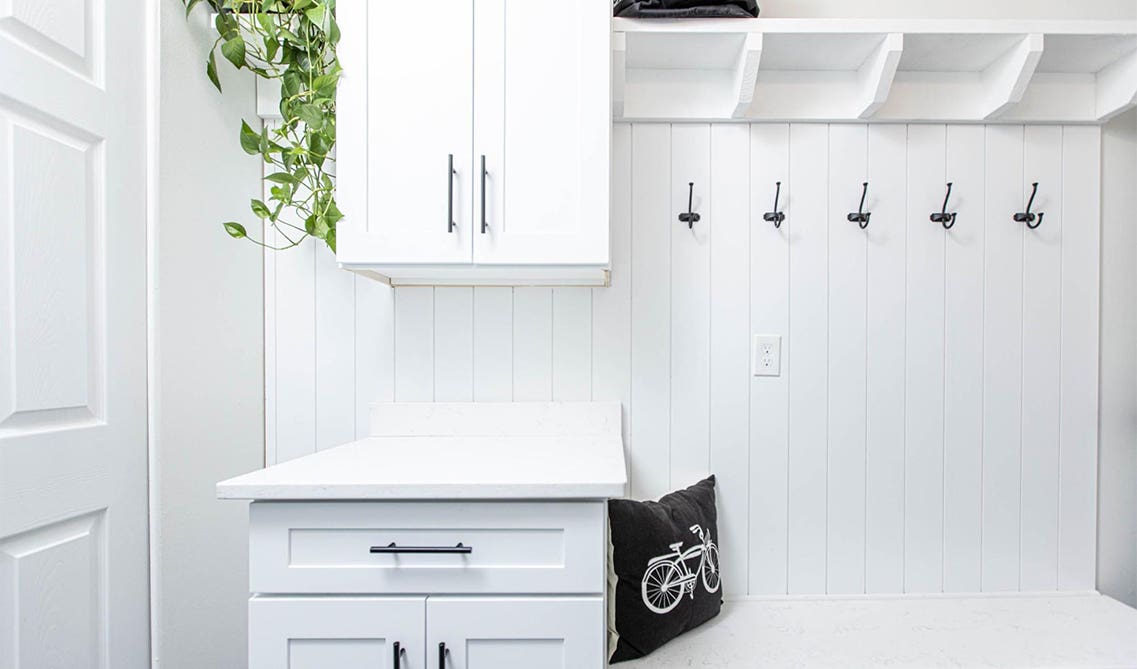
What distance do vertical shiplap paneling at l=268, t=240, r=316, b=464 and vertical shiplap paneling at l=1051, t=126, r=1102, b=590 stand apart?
195 centimetres

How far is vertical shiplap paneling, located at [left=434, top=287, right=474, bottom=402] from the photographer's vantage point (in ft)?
5.42

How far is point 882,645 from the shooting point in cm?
137

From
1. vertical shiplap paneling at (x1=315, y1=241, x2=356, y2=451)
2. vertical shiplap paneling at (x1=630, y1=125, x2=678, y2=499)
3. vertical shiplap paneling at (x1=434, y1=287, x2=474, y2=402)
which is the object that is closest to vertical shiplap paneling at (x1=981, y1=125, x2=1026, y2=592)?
vertical shiplap paneling at (x1=630, y1=125, x2=678, y2=499)

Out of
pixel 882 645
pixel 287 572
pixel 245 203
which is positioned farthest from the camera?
pixel 245 203

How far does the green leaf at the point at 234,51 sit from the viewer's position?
1392 mm

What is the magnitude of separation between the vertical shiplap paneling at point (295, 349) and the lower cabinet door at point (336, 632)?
2.26 ft

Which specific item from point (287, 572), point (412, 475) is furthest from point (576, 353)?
point (287, 572)

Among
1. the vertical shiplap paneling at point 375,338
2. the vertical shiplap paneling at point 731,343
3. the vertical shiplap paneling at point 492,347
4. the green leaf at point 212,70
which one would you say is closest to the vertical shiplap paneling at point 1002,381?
the vertical shiplap paneling at point 731,343

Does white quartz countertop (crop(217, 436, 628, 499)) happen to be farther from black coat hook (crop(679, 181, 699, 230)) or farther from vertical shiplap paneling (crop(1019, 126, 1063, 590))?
vertical shiplap paneling (crop(1019, 126, 1063, 590))

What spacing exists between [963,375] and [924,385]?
10 centimetres

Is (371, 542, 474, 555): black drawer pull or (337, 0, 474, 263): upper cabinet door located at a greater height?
(337, 0, 474, 263): upper cabinet door

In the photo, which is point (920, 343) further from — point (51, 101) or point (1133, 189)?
point (51, 101)

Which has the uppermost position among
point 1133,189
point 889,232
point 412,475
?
point 1133,189

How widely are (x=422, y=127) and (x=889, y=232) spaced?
1.19 meters
